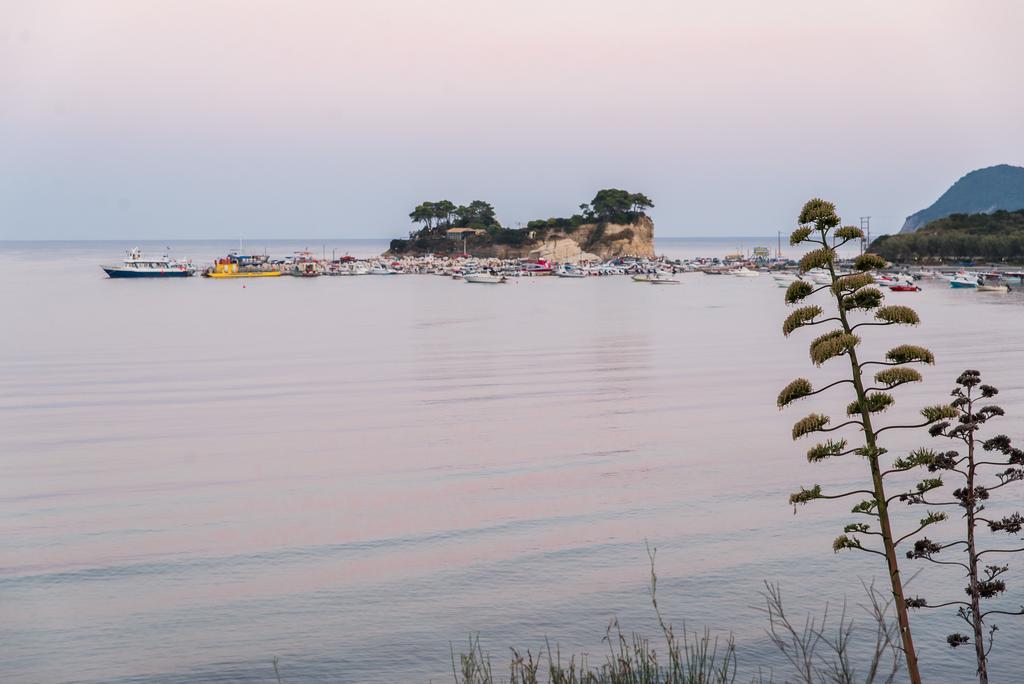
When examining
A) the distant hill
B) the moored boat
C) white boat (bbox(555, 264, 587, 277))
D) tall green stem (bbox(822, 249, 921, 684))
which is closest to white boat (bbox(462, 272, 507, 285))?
white boat (bbox(555, 264, 587, 277))

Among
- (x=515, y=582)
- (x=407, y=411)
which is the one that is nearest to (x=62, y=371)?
(x=407, y=411)

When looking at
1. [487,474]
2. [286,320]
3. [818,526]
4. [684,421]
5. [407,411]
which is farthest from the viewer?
[286,320]

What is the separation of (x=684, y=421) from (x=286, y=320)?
55439mm

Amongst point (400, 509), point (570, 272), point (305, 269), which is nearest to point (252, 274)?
point (305, 269)

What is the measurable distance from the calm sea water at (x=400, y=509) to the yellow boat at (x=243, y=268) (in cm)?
11537

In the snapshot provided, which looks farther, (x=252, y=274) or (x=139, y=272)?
(x=252, y=274)

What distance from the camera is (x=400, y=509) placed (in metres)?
23.7

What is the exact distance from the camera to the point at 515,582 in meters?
18.2

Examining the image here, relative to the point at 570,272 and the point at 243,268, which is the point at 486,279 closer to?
the point at 570,272

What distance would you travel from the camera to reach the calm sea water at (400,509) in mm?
15992

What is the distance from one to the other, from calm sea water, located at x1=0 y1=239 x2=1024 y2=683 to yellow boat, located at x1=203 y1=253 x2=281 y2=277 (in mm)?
115372

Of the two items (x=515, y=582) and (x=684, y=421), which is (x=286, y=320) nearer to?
(x=684, y=421)

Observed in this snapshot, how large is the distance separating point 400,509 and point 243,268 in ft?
533

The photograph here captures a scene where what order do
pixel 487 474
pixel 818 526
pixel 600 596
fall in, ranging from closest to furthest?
pixel 600 596
pixel 818 526
pixel 487 474
